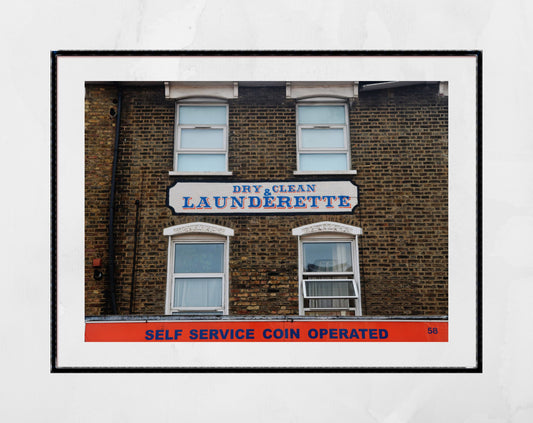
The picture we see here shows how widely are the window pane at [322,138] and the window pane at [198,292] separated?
1403mm

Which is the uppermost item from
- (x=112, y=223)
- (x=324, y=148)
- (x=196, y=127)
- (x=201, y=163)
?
(x=196, y=127)

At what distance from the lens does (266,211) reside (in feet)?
12.2

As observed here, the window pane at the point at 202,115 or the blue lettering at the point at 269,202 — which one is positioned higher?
the window pane at the point at 202,115

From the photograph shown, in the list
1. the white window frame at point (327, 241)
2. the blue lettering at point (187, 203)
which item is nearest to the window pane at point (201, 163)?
the blue lettering at point (187, 203)

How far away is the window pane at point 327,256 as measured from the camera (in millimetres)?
3945

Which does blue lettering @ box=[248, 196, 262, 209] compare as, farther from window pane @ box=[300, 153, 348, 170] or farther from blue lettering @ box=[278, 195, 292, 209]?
window pane @ box=[300, 153, 348, 170]

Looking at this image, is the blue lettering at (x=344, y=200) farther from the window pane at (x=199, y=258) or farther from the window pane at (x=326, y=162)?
the window pane at (x=199, y=258)

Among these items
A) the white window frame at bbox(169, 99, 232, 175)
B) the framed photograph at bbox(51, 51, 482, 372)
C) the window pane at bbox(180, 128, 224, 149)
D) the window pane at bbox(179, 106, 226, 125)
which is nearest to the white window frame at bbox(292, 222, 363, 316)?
the framed photograph at bbox(51, 51, 482, 372)

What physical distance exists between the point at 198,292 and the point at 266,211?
880 millimetres

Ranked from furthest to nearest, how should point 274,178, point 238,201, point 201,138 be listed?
point 201,138, point 274,178, point 238,201

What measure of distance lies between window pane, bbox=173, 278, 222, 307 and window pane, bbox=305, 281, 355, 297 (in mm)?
757

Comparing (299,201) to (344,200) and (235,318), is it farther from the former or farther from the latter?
(235,318)

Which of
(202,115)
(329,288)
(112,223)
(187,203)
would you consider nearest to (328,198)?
(329,288)
